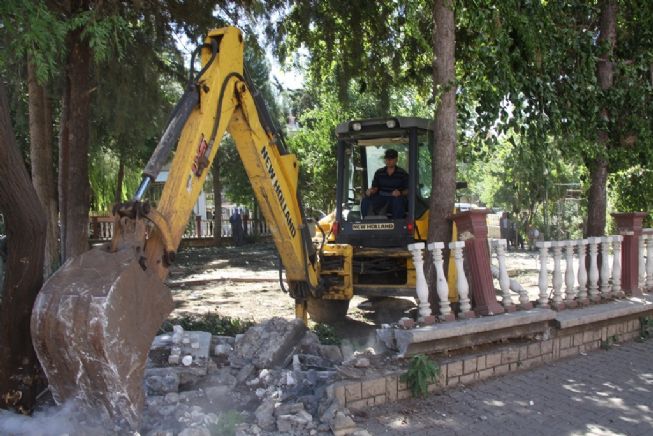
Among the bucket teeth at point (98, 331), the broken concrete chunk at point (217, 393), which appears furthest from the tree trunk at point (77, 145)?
the bucket teeth at point (98, 331)

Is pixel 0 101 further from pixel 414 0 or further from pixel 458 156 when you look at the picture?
pixel 458 156

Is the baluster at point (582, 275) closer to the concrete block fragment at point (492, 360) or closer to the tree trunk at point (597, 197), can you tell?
the tree trunk at point (597, 197)

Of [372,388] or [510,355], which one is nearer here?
[372,388]

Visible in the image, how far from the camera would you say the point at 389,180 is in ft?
27.8

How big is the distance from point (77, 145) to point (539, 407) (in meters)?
6.65

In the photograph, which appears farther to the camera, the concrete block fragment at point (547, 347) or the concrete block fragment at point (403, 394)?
the concrete block fragment at point (547, 347)

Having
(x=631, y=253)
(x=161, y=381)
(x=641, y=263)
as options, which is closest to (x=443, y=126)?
(x=631, y=253)

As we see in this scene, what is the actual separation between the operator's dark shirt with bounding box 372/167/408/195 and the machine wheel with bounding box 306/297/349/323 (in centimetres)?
171

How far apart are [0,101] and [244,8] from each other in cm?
517

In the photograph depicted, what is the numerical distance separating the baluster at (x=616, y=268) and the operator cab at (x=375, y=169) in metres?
2.40

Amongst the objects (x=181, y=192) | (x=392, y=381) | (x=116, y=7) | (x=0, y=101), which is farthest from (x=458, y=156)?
(x=0, y=101)

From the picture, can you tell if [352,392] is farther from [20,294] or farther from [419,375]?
[20,294]

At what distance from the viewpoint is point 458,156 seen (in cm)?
705

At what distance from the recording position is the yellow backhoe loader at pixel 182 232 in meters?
3.59
